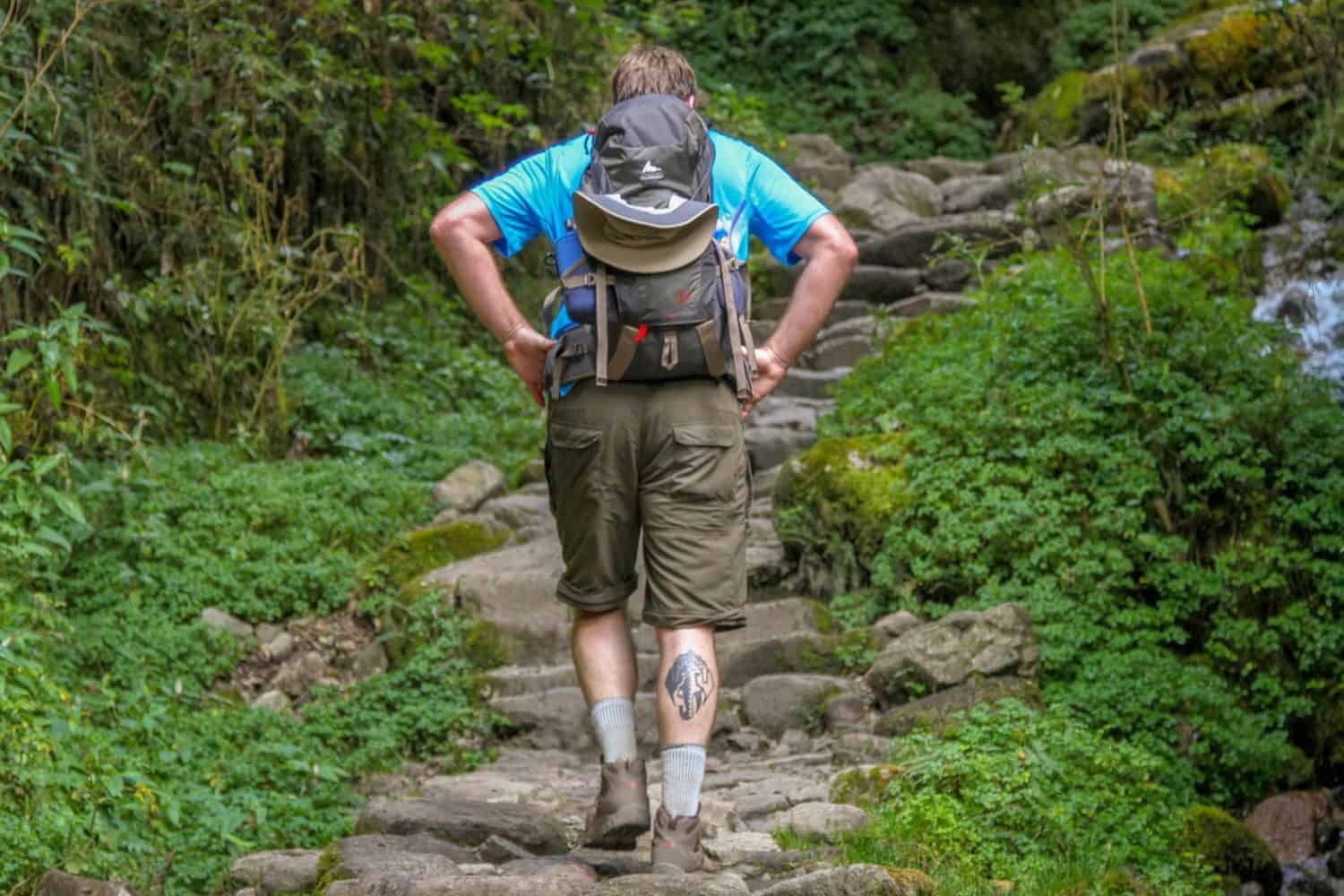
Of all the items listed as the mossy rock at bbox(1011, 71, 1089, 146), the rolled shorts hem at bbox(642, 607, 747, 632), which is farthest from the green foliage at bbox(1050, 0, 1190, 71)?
the rolled shorts hem at bbox(642, 607, 747, 632)

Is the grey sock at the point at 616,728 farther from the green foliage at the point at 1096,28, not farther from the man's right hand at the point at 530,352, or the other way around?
the green foliage at the point at 1096,28

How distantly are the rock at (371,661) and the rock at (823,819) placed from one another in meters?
2.72

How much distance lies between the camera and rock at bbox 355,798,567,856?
422cm

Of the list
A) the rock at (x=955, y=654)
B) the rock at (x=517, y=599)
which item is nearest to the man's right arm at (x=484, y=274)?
the rock at (x=955, y=654)

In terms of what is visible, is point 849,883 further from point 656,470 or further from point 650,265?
point 650,265

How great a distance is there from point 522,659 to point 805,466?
1572 millimetres

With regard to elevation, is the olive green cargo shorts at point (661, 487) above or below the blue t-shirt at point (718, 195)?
below

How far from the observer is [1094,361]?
7.21 meters

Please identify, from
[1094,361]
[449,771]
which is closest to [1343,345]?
[1094,361]

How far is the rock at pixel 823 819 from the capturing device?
4559 mm

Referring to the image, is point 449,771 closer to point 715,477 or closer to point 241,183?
point 715,477

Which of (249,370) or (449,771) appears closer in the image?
(449,771)

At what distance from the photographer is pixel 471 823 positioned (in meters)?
4.27

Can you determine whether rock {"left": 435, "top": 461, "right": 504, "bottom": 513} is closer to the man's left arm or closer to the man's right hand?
the man's right hand
